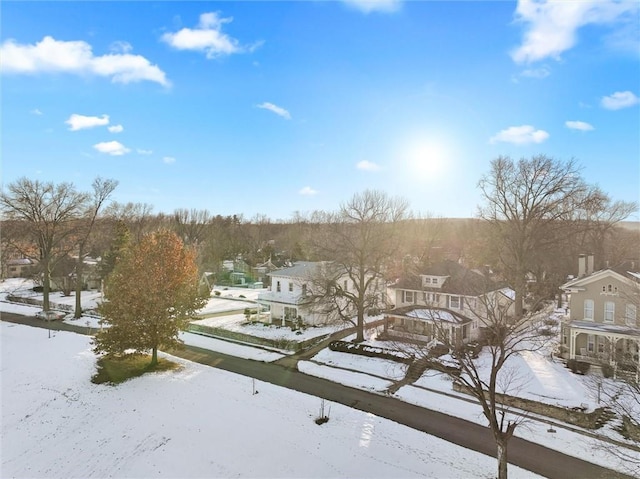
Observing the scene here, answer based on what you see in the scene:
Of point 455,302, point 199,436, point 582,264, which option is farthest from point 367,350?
point 582,264

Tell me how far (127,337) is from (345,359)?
14200 millimetres

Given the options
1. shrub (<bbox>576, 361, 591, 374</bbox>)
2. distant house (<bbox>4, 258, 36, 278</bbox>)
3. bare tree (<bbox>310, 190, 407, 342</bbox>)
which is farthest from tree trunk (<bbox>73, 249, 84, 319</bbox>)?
shrub (<bbox>576, 361, 591, 374</bbox>)

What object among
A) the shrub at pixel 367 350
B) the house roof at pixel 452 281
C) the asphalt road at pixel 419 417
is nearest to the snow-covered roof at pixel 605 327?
the house roof at pixel 452 281

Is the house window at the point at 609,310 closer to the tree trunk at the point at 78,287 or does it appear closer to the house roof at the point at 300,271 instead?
the house roof at the point at 300,271

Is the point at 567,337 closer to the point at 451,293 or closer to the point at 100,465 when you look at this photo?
the point at 451,293

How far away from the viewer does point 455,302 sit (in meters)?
31.6

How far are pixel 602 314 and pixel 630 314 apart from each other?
1455mm

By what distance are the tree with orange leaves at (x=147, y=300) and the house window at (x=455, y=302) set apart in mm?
19999

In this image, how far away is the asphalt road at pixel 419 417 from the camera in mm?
14727

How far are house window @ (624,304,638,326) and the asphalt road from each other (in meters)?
12.9

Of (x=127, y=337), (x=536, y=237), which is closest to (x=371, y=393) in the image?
(x=127, y=337)

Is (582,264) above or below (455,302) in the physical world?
above

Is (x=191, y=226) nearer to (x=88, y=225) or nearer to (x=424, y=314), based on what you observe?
(x=88, y=225)

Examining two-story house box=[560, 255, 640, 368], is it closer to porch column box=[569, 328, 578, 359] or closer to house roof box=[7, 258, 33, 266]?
porch column box=[569, 328, 578, 359]
